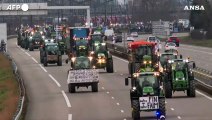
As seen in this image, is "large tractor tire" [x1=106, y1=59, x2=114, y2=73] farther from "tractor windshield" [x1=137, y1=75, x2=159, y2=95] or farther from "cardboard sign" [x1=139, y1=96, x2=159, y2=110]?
"cardboard sign" [x1=139, y1=96, x2=159, y2=110]

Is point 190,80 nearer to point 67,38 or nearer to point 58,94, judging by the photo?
point 58,94

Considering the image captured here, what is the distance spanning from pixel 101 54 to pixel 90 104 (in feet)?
82.3

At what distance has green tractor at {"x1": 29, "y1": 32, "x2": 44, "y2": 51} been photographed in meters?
114

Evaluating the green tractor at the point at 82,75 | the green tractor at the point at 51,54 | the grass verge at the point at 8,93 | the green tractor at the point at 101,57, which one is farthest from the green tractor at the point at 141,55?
the green tractor at the point at 51,54

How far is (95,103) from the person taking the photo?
4012cm

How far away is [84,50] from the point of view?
70.1 meters

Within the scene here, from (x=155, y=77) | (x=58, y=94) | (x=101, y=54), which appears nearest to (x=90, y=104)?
(x=58, y=94)

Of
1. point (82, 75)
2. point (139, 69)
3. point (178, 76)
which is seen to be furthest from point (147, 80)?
point (82, 75)

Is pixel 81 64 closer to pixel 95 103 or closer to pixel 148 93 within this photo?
pixel 95 103

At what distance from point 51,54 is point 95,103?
38896 mm

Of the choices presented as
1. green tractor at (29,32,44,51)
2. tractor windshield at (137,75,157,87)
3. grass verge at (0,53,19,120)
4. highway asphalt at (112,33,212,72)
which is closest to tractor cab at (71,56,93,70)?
grass verge at (0,53,19,120)

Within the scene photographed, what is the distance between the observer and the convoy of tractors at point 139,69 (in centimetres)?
2883

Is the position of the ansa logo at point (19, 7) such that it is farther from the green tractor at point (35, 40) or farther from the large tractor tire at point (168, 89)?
the large tractor tire at point (168, 89)

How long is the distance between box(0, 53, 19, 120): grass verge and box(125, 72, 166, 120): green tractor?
247 inches
